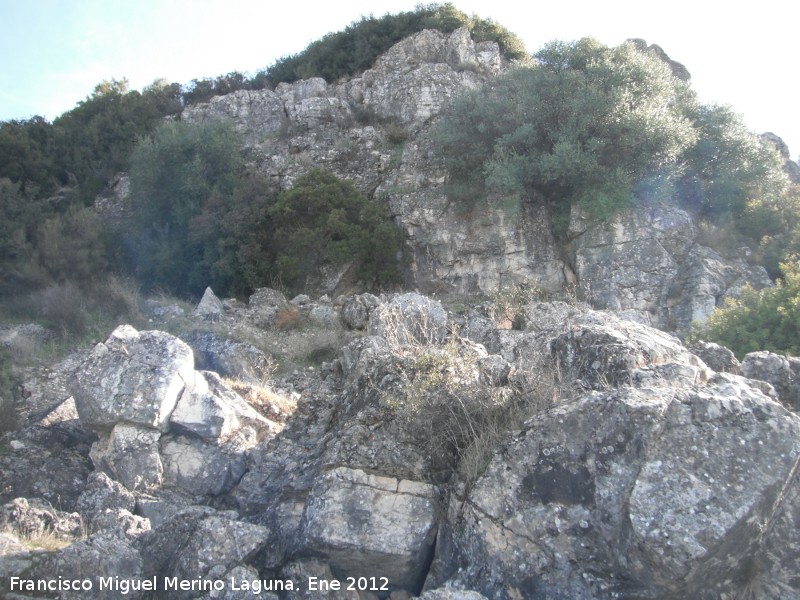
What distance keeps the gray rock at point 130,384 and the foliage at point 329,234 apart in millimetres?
7930

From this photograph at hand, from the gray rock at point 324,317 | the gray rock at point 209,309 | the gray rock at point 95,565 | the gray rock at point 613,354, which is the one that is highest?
the gray rock at point 613,354

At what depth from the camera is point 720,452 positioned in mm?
4453

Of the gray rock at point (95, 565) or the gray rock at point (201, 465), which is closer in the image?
the gray rock at point (95, 565)

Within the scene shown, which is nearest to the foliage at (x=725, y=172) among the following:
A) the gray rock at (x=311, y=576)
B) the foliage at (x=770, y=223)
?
the foliage at (x=770, y=223)

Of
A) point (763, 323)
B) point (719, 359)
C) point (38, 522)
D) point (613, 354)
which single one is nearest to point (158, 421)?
point (38, 522)

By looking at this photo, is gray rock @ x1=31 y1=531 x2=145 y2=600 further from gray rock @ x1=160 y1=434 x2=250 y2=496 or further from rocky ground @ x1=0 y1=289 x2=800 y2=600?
gray rock @ x1=160 y1=434 x2=250 y2=496

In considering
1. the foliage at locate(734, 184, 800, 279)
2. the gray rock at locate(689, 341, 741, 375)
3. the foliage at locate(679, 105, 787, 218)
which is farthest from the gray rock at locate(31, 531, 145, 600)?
the foliage at locate(679, 105, 787, 218)

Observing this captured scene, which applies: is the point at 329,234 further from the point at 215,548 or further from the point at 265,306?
the point at 215,548

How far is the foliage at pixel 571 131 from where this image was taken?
48.8ft

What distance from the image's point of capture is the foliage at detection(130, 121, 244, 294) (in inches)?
645

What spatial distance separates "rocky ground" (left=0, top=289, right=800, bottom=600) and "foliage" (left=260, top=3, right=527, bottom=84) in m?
17.0

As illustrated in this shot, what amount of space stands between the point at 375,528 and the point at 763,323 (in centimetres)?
739

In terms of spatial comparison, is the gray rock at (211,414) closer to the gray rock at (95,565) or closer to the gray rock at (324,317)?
the gray rock at (95,565)

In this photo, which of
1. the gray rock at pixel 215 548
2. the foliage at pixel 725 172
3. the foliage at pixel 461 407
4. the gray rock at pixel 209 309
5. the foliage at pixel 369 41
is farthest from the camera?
the foliage at pixel 369 41
